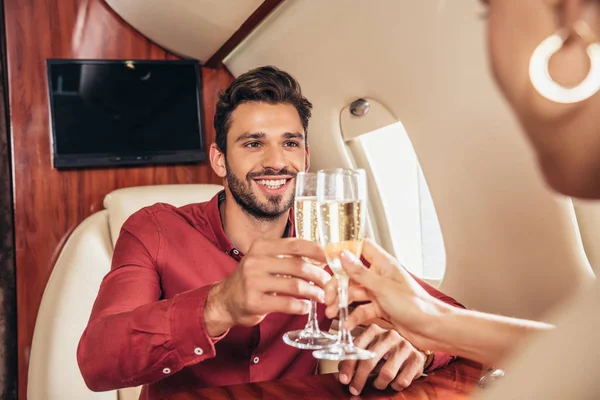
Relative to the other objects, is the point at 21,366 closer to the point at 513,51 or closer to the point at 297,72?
the point at 297,72

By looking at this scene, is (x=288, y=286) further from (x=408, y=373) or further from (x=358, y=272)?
(x=408, y=373)

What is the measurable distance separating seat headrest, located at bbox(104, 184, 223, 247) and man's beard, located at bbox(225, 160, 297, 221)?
27.7 inches

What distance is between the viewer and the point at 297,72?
2234mm

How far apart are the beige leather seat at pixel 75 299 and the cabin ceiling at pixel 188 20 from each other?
667mm

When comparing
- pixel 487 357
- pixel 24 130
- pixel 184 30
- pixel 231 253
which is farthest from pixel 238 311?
pixel 24 130

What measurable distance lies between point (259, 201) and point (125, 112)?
4.26 ft

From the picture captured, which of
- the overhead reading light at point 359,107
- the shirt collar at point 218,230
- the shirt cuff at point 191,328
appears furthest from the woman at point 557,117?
the overhead reading light at point 359,107

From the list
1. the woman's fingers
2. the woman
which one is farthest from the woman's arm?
the woman

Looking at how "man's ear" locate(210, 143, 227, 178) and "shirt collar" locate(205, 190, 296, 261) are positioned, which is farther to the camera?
"man's ear" locate(210, 143, 227, 178)

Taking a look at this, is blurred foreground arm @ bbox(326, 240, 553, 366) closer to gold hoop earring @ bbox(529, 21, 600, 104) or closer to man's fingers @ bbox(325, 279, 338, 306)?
man's fingers @ bbox(325, 279, 338, 306)

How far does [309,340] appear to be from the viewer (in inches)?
40.6

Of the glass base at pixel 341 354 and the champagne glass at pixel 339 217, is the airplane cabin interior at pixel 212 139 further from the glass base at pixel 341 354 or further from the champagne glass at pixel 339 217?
the champagne glass at pixel 339 217

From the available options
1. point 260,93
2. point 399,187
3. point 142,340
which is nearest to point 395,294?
point 142,340

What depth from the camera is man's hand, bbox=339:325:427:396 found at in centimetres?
111
